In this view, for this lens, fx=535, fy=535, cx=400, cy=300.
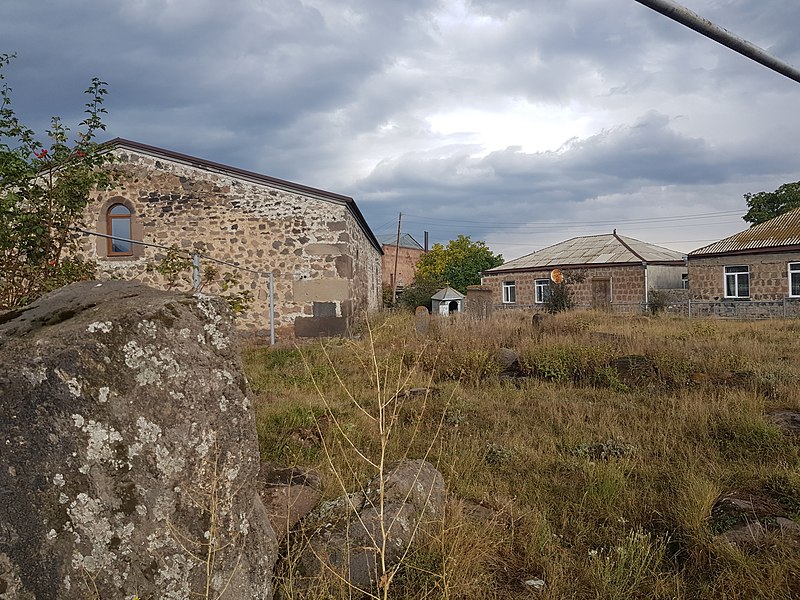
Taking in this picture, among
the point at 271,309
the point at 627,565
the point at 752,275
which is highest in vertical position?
the point at 752,275

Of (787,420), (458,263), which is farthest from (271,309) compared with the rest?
(458,263)

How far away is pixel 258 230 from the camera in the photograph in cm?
1248

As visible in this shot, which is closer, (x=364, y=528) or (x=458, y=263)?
(x=364, y=528)

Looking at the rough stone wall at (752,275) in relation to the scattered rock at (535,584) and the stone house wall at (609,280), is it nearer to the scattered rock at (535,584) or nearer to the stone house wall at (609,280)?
the stone house wall at (609,280)

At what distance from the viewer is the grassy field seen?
8.89 ft

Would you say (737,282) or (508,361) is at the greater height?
(737,282)

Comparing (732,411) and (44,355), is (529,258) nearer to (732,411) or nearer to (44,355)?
(732,411)

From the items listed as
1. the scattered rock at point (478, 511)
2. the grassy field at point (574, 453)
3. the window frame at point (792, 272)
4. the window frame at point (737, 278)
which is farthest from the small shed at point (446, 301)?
the scattered rock at point (478, 511)

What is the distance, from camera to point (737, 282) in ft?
73.7

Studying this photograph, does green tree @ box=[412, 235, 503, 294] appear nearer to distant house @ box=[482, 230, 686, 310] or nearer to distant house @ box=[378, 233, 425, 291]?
distant house @ box=[378, 233, 425, 291]

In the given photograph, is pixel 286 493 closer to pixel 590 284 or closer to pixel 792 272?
pixel 792 272

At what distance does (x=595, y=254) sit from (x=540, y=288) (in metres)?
3.43

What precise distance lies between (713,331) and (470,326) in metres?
5.10

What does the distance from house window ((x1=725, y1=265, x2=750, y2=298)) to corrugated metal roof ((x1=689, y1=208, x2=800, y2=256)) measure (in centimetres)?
85
